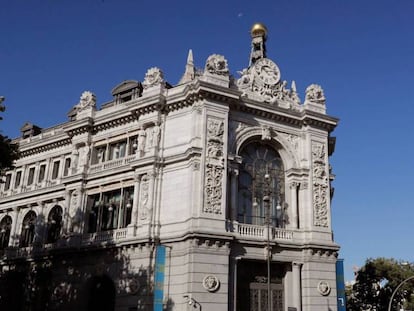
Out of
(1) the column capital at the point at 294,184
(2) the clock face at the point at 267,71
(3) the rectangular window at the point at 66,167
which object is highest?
(2) the clock face at the point at 267,71

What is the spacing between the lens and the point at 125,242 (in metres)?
33.9

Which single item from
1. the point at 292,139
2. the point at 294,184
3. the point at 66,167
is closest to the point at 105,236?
the point at 66,167

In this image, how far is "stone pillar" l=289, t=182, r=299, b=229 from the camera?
118 ft

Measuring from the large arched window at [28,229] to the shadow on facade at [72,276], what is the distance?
0.90ft

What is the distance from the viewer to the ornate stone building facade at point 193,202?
32188 millimetres

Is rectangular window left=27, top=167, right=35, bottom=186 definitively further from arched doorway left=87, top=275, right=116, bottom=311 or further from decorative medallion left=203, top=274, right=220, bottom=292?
decorative medallion left=203, top=274, right=220, bottom=292

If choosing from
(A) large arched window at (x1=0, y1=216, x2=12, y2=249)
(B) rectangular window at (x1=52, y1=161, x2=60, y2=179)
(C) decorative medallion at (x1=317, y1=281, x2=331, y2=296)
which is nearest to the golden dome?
(B) rectangular window at (x1=52, y1=161, x2=60, y2=179)

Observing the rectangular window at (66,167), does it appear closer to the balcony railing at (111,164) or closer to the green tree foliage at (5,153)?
the balcony railing at (111,164)

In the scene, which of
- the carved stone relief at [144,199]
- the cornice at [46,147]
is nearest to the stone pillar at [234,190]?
the carved stone relief at [144,199]

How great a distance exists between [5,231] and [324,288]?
93.1 ft

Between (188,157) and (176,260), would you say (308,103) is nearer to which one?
(188,157)

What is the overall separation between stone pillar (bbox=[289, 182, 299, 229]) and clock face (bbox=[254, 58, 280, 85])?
7822 mm

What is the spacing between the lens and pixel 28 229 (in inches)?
1724

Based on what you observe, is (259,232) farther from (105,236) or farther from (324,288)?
(105,236)
